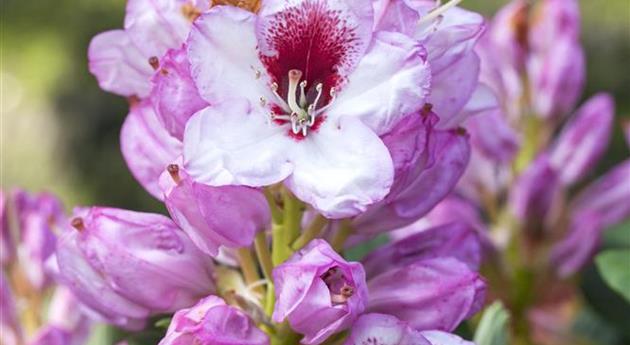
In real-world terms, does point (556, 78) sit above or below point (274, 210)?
below

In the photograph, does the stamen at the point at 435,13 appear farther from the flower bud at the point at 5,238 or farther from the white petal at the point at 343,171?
the flower bud at the point at 5,238

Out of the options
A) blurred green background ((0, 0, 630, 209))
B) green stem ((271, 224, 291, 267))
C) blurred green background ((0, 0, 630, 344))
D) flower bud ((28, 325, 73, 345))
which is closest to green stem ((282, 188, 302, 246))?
green stem ((271, 224, 291, 267))

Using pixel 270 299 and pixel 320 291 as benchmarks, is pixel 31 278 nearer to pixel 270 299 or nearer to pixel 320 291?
pixel 270 299

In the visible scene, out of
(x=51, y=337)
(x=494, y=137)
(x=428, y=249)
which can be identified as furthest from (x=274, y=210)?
(x=494, y=137)

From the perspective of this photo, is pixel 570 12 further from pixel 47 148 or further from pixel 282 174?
pixel 47 148

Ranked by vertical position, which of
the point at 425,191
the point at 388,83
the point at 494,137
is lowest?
the point at 494,137

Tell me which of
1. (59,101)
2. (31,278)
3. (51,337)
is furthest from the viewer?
(59,101)
